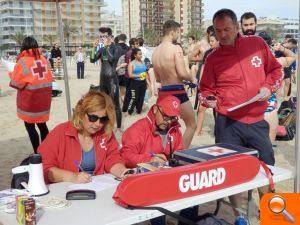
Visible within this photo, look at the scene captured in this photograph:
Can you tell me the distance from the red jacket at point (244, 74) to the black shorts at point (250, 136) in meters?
0.04

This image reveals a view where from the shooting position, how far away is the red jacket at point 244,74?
9.13ft

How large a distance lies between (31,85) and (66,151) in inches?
92.8

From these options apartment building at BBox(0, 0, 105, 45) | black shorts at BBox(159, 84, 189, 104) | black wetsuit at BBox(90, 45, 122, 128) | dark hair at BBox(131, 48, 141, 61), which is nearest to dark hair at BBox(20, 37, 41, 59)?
black shorts at BBox(159, 84, 189, 104)

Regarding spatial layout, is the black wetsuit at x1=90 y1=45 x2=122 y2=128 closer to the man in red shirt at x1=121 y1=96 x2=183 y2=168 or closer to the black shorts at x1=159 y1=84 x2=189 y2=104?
the black shorts at x1=159 y1=84 x2=189 y2=104

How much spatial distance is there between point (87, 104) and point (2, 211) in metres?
0.78

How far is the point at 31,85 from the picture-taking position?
4523 millimetres

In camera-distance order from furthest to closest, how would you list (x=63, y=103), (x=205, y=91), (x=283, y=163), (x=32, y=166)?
(x=63, y=103) < (x=283, y=163) < (x=205, y=91) < (x=32, y=166)

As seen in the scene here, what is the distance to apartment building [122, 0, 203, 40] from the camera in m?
84.5

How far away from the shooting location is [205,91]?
9.87ft

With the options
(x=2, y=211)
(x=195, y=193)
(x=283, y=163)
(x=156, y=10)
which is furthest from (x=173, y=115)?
(x=156, y=10)

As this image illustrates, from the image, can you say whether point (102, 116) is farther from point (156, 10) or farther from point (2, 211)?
point (156, 10)

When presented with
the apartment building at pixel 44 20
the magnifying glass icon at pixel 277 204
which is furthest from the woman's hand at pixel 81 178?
the apartment building at pixel 44 20

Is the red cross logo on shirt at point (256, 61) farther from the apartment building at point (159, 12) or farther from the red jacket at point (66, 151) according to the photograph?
the apartment building at point (159, 12)

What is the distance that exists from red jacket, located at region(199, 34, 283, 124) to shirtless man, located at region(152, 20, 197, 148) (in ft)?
3.87
